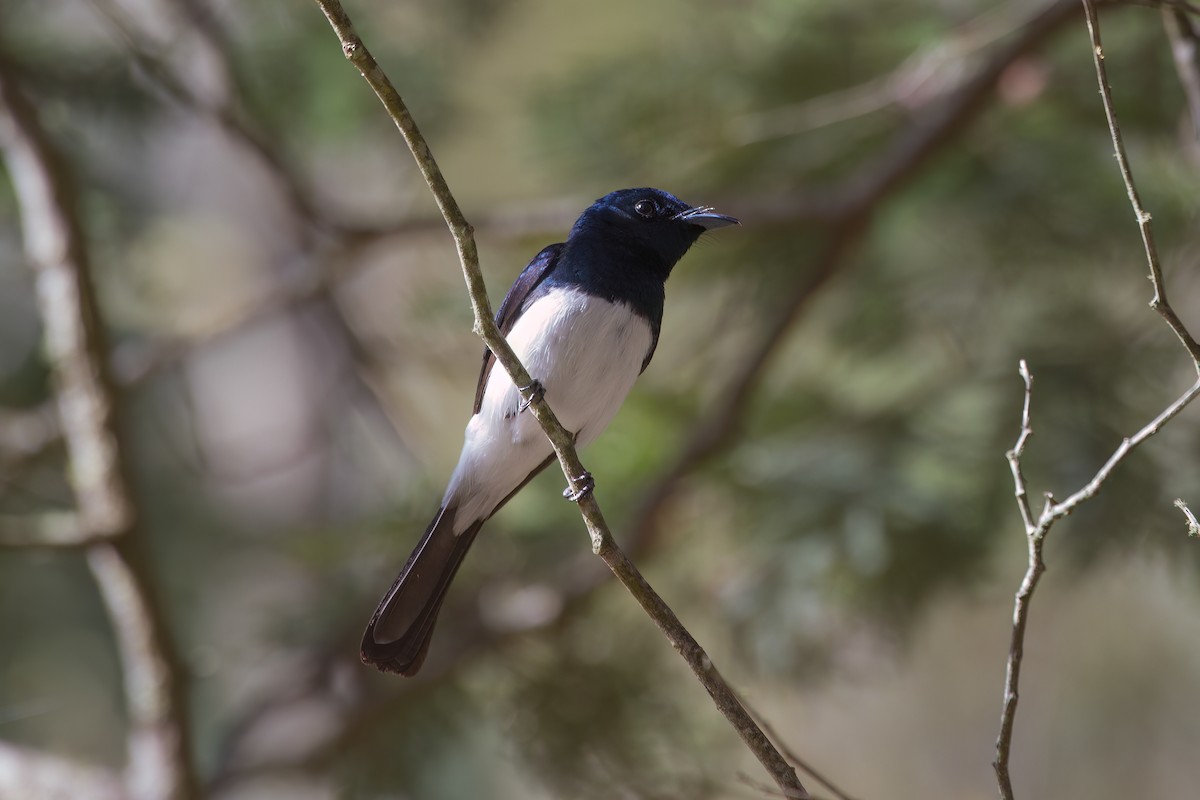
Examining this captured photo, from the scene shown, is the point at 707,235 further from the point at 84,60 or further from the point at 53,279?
the point at 84,60

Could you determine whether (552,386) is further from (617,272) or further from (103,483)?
(103,483)

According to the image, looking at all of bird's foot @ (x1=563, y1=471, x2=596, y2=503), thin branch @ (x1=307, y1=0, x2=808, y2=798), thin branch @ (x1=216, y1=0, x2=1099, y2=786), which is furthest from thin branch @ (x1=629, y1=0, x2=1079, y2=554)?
thin branch @ (x1=307, y1=0, x2=808, y2=798)

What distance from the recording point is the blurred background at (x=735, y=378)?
3832 millimetres

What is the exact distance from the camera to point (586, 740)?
392 cm

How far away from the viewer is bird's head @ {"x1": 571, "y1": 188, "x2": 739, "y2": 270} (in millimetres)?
2723

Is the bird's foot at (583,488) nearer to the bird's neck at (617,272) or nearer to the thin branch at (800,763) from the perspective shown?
the thin branch at (800,763)

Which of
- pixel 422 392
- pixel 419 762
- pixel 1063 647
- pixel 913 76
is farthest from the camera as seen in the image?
pixel 422 392

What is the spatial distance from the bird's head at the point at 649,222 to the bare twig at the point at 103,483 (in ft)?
5.27

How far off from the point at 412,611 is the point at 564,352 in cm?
62

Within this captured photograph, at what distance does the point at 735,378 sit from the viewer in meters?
4.12

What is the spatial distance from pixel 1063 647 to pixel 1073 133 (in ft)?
8.64

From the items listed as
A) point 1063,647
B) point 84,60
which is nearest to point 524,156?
point 84,60

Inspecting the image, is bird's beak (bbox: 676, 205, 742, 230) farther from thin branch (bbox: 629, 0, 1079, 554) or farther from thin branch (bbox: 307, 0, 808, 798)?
thin branch (bbox: 629, 0, 1079, 554)

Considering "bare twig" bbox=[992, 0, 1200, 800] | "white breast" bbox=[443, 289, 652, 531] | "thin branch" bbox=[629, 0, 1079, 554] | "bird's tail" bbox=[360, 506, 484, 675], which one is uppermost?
"thin branch" bbox=[629, 0, 1079, 554]
